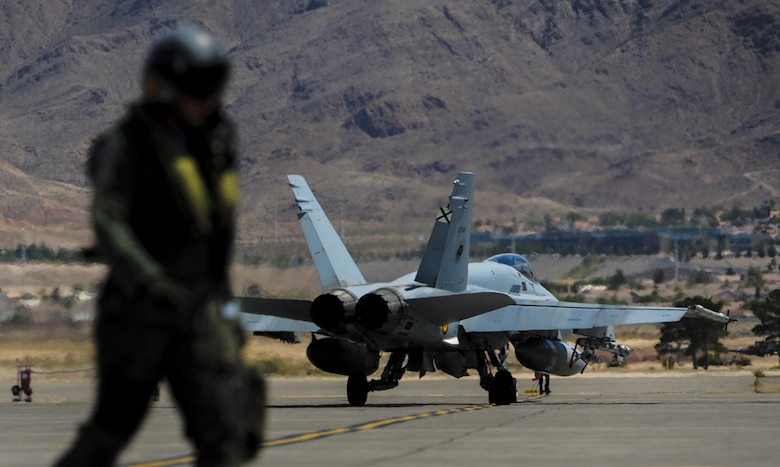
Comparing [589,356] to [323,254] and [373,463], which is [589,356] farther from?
[373,463]

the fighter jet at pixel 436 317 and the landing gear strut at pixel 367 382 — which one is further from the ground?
the fighter jet at pixel 436 317

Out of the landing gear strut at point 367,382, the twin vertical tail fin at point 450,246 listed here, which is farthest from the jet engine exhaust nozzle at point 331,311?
the twin vertical tail fin at point 450,246

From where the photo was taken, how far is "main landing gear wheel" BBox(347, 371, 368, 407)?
27.8 metres

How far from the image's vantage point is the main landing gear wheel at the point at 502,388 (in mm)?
28312

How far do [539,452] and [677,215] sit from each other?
188064 millimetres

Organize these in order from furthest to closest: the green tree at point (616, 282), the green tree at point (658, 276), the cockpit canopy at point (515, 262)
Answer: the green tree at point (658, 276)
the green tree at point (616, 282)
the cockpit canopy at point (515, 262)

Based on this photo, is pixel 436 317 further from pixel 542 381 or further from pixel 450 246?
pixel 542 381

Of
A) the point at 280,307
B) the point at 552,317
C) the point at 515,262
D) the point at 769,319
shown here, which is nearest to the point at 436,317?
the point at 280,307

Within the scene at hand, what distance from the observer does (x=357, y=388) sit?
91.4ft

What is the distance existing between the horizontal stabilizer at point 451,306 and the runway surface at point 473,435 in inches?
59.8

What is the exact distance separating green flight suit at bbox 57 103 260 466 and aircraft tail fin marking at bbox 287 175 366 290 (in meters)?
21.5

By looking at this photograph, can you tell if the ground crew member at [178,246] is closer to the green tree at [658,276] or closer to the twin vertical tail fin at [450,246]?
the twin vertical tail fin at [450,246]

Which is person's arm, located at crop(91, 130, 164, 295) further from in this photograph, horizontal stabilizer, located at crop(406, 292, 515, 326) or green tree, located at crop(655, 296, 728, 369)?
green tree, located at crop(655, 296, 728, 369)

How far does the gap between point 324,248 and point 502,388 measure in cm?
390
